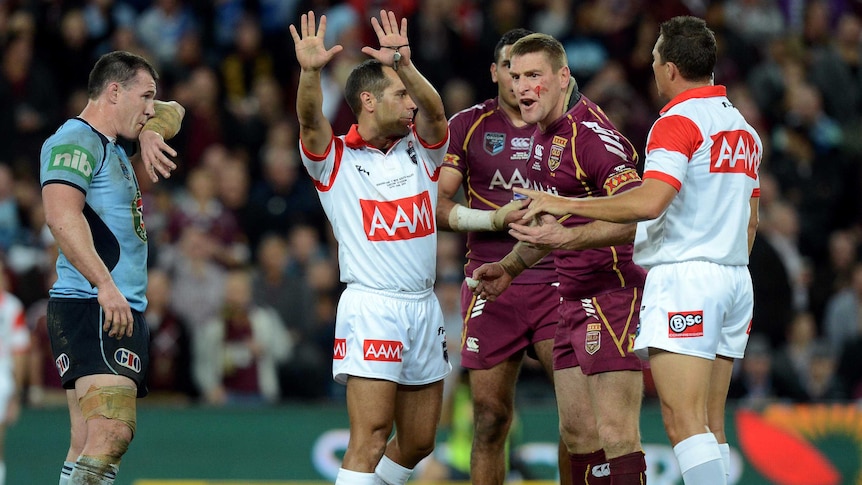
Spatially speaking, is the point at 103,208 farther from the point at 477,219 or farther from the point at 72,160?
the point at 477,219

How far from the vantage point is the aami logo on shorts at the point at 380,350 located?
7371mm

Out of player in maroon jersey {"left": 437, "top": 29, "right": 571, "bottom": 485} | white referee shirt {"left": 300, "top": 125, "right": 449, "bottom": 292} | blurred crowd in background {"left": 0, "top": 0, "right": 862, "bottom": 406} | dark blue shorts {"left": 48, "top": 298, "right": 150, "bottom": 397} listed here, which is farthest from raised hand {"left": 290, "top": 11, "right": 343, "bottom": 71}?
blurred crowd in background {"left": 0, "top": 0, "right": 862, "bottom": 406}

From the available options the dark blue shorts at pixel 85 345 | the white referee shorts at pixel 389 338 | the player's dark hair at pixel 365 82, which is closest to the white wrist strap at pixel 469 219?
the white referee shorts at pixel 389 338

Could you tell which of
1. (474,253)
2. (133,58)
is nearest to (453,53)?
(474,253)

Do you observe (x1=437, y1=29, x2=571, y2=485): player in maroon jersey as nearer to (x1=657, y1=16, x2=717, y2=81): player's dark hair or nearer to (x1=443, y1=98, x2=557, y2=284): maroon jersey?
(x1=443, y1=98, x2=557, y2=284): maroon jersey

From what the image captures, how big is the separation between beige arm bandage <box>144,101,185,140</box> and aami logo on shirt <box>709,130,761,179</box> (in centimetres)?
335

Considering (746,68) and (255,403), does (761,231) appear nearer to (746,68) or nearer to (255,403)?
(746,68)

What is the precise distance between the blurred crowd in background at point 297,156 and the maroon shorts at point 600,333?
5.18 metres

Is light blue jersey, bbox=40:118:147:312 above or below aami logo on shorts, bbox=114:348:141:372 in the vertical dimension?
above

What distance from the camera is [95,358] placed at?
719 cm

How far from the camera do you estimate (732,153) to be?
7043mm

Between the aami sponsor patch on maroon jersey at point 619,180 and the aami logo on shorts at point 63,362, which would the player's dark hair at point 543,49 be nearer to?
the aami sponsor patch on maroon jersey at point 619,180

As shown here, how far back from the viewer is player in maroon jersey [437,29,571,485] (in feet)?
27.2

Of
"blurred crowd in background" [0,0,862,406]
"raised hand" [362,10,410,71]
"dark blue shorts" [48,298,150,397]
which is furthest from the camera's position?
"blurred crowd in background" [0,0,862,406]
